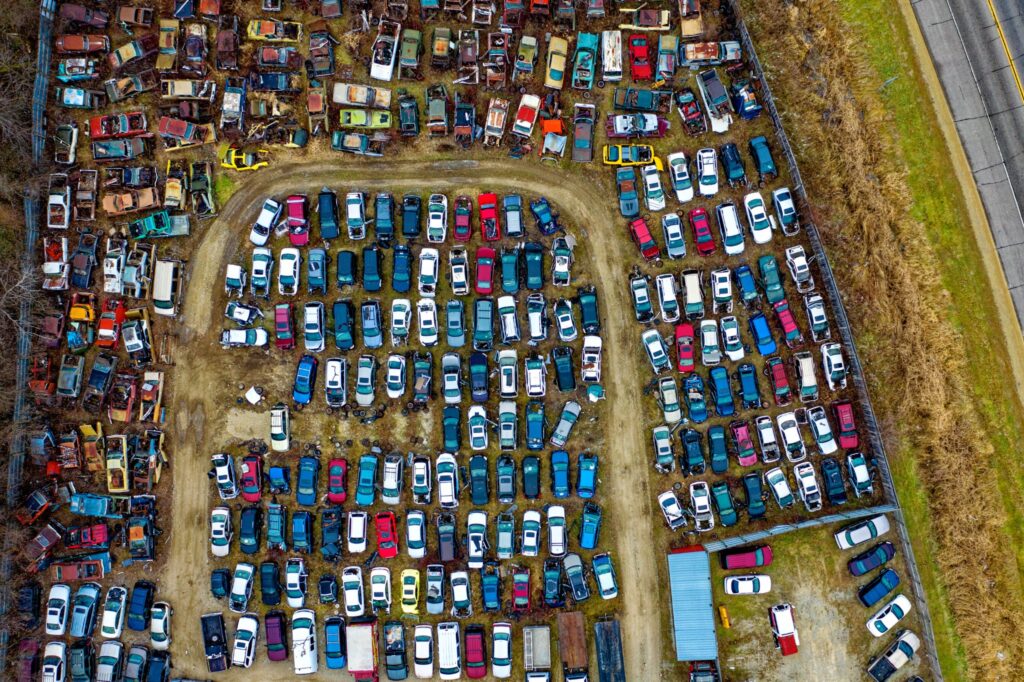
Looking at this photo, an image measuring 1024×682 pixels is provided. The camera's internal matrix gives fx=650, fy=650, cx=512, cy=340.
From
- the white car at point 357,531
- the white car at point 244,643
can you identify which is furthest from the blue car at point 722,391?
the white car at point 244,643

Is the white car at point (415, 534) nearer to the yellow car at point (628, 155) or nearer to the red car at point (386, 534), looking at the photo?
the red car at point (386, 534)

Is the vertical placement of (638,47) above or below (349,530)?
above

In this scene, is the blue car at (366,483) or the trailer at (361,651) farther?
the blue car at (366,483)

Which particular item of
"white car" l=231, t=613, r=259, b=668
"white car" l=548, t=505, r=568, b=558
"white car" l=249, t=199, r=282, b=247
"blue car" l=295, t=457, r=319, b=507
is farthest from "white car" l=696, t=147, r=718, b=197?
"white car" l=231, t=613, r=259, b=668

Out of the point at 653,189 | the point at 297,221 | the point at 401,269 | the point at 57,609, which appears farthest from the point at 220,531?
the point at 653,189

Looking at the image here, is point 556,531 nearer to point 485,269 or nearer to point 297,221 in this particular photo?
point 485,269

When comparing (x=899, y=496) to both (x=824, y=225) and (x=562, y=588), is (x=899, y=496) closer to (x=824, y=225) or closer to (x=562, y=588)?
(x=824, y=225)

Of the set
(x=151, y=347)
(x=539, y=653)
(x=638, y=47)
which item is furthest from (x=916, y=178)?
(x=151, y=347)
